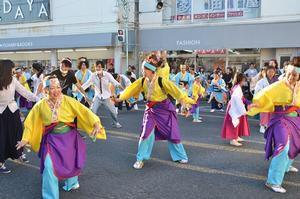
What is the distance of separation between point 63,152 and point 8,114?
5.66 ft

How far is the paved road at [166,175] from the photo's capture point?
13.7 feet

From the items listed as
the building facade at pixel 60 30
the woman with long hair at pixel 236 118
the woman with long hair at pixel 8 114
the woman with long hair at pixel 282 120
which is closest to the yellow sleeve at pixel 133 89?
the woman with long hair at pixel 8 114

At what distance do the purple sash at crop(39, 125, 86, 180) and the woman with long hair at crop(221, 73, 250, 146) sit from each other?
138 inches

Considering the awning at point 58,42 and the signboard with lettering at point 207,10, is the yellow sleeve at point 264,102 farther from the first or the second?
the awning at point 58,42

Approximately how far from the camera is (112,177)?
15.7 feet

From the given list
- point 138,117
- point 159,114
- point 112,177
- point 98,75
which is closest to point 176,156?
point 159,114

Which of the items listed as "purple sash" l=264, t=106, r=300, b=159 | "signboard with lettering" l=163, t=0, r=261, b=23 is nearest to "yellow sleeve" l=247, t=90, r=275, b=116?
"purple sash" l=264, t=106, r=300, b=159

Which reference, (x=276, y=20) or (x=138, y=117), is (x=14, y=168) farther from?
(x=276, y=20)

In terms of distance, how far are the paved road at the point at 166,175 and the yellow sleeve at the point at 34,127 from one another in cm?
70

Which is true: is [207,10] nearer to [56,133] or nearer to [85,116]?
[85,116]

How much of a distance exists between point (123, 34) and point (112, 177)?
1206cm

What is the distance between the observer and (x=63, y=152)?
12.5ft

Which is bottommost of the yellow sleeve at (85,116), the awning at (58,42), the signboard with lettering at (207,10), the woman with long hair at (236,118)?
the woman with long hair at (236,118)

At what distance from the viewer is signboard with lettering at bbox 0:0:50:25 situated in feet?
66.6
